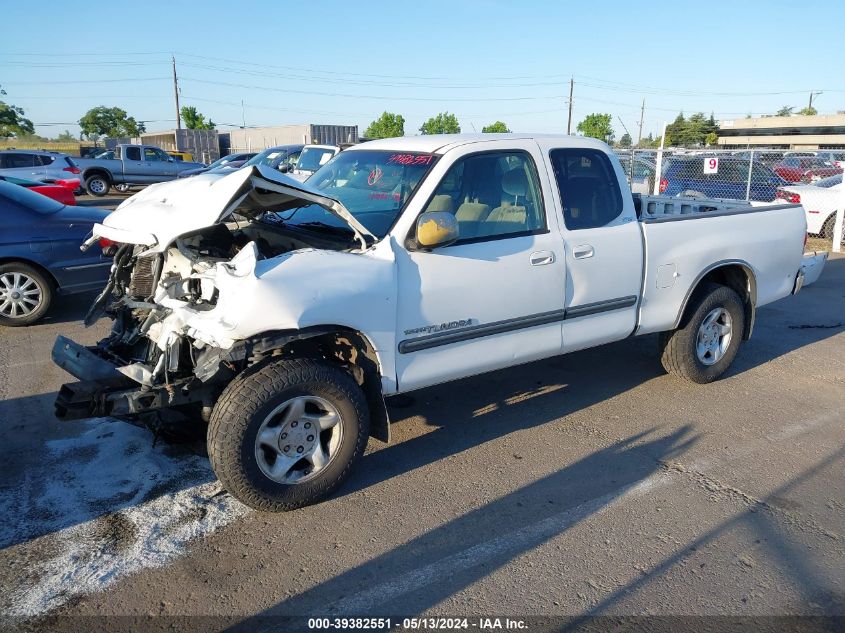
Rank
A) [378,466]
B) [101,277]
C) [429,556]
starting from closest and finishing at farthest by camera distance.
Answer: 1. [429,556]
2. [378,466]
3. [101,277]

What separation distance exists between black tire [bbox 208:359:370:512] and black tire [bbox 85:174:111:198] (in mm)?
24210

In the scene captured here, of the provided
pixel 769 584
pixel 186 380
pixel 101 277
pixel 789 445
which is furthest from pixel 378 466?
pixel 101 277

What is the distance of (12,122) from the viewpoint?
63594 mm

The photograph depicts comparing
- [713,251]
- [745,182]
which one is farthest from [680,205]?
[745,182]

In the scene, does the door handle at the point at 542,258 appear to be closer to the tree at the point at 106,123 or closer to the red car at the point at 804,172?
the red car at the point at 804,172

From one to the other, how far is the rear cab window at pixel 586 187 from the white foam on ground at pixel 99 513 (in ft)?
9.24

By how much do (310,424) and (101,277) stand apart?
468 cm

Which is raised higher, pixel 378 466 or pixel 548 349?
pixel 548 349

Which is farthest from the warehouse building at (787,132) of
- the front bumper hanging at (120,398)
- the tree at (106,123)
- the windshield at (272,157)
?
the tree at (106,123)

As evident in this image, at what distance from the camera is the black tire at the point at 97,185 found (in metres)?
24.8

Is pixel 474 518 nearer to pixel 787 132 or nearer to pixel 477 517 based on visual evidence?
pixel 477 517

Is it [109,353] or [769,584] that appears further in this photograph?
[109,353]

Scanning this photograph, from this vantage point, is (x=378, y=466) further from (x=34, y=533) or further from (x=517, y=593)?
(x=34, y=533)

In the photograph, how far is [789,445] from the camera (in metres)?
4.66
